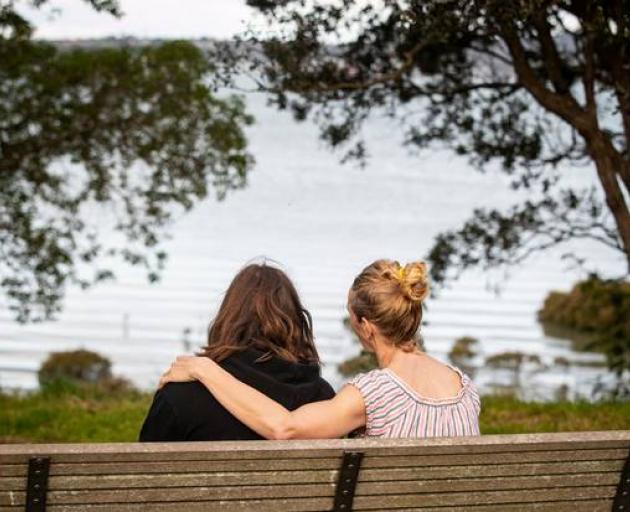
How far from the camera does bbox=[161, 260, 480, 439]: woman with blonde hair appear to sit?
3.78 m

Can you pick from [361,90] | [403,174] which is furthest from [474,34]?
[403,174]

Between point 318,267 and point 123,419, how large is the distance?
31.7 metres

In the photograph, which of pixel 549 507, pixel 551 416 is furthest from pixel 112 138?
pixel 549 507

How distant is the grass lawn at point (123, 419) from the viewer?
8.64 metres

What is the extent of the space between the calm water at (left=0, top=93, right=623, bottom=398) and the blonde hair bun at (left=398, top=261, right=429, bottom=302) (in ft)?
2.43

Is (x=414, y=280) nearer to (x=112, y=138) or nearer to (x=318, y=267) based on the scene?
(x=112, y=138)

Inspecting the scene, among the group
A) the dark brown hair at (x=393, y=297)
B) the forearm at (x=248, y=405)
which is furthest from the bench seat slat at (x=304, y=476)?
the dark brown hair at (x=393, y=297)

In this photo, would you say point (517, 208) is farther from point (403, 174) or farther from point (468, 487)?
point (403, 174)

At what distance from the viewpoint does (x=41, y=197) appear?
14781 mm

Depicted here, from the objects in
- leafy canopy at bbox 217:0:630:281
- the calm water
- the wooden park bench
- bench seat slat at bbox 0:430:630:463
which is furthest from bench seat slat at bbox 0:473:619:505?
leafy canopy at bbox 217:0:630:281

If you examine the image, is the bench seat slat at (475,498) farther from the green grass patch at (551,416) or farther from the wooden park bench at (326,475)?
the green grass patch at (551,416)

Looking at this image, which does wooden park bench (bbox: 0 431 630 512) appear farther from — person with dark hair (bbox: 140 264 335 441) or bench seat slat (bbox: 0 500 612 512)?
person with dark hair (bbox: 140 264 335 441)

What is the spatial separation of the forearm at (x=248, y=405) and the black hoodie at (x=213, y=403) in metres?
0.07

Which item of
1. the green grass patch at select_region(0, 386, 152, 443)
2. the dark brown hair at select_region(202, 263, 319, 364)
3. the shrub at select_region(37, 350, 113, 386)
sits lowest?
the shrub at select_region(37, 350, 113, 386)
